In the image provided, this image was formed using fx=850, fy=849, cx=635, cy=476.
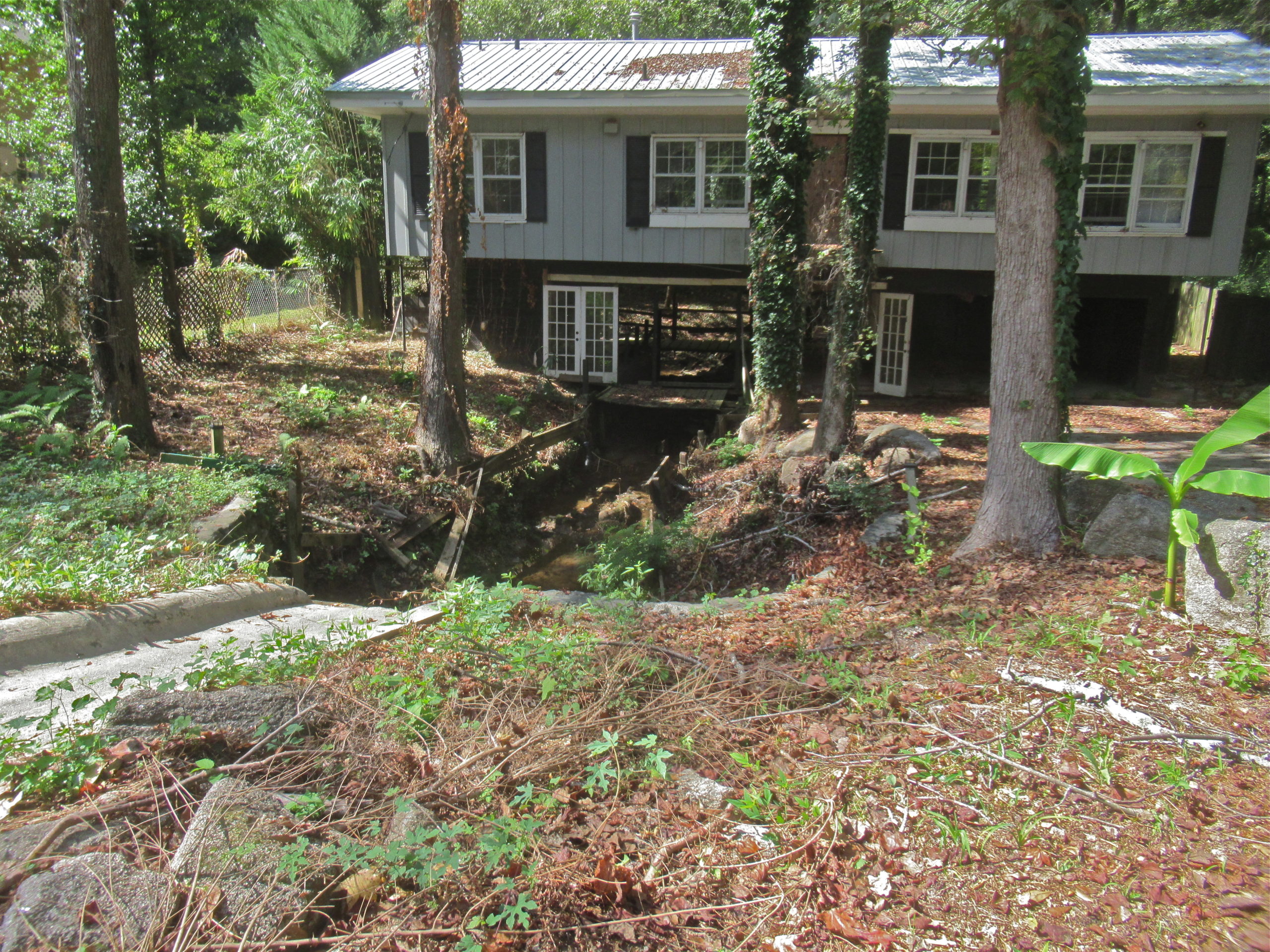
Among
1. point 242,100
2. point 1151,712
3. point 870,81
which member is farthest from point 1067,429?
point 242,100

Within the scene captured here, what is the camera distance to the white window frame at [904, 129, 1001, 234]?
14.9m

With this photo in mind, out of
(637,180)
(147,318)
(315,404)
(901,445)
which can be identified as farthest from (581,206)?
(901,445)

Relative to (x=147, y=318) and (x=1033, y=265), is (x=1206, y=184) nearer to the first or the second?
(x=1033, y=265)

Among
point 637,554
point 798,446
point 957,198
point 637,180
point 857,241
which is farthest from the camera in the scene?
point 637,180

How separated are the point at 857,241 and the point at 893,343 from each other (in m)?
5.79

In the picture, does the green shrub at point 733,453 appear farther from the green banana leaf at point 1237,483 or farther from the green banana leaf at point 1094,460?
the green banana leaf at point 1237,483

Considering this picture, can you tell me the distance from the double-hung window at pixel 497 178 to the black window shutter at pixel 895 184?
6752 mm

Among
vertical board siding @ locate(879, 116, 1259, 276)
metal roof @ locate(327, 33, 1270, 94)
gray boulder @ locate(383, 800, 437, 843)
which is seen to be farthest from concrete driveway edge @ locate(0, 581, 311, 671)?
vertical board siding @ locate(879, 116, 1259, 276)

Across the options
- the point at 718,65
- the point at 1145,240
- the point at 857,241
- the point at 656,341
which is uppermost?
the point at 718,65

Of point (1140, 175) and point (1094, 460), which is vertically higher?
point (1140, 175)

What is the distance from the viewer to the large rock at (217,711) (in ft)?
12.1

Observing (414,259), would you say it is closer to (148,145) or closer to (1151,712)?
(148,145)

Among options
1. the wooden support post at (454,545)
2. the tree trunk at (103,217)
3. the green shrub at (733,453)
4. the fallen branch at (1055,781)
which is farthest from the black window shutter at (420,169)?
the fallen branch at (1055,781)

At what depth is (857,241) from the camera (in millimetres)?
11031
